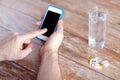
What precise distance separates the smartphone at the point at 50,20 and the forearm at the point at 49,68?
0.10 metres

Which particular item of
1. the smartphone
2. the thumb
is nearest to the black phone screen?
the smartphone

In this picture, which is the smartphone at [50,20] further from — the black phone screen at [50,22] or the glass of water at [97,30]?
the glass of water at [97,30]

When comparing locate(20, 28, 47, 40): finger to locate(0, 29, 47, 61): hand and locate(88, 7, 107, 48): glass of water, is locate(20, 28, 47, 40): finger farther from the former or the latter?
locate(88, 7, 107, 48): glass of water

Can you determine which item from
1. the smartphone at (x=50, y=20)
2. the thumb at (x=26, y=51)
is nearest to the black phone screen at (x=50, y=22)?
the smartphone at (x=50, y=20)

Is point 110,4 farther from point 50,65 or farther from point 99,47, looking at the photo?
point 50,65

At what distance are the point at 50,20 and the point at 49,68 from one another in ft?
0.77

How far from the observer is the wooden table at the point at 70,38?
101cm

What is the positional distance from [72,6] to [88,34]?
0.68 feet

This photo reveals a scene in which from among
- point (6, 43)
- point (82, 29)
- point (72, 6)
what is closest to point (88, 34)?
point (82, 29)

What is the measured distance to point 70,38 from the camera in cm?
113

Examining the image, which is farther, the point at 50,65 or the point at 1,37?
the point at 1,37

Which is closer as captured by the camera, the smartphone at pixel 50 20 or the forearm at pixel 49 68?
the forearm at pixel 49 68

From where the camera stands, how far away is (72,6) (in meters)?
1.26

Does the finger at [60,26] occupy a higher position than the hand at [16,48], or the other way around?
the finger at [60,26]
